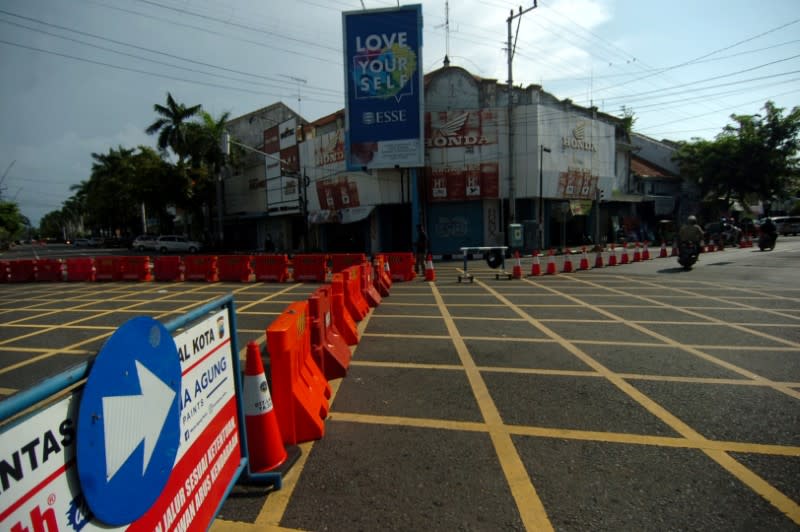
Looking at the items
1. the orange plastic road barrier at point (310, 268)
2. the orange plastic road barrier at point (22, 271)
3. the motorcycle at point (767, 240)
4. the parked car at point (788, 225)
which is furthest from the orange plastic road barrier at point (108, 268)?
the parked car at point (788, 225)

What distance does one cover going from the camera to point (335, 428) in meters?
3.71

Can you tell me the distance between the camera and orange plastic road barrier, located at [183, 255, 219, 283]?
1528 cm

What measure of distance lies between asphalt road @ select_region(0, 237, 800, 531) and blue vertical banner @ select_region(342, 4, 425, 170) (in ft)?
51.4

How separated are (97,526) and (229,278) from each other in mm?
14716

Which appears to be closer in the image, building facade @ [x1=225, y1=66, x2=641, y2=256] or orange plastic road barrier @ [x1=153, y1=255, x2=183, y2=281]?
orange plastic road barrier @ [x1=153, y1=255, x2=183, y2=281]

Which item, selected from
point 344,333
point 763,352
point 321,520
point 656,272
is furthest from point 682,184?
point 321,520

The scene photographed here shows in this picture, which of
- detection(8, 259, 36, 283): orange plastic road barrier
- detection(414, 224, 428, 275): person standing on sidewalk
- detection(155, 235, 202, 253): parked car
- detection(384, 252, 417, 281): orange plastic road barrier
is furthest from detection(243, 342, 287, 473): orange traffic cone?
detection(155, 235, 202, 253): parked car

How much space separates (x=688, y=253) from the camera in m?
14.4

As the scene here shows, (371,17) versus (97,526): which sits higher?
(371,17)

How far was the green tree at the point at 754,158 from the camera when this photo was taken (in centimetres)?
3369

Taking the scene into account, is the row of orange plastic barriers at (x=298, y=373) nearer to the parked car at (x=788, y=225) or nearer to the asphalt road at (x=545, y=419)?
the asphalt road at (x=545, y=419)

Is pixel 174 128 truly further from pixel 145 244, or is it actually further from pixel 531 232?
pixel 531 232

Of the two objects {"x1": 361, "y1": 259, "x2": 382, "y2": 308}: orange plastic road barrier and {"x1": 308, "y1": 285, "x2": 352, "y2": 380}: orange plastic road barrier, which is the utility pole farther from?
{"x1": 308, "y1": 285, "x2": 352, "y2": 380}: orange plastic road barrier

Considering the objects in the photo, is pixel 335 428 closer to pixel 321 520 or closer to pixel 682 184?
pixel 321 520
